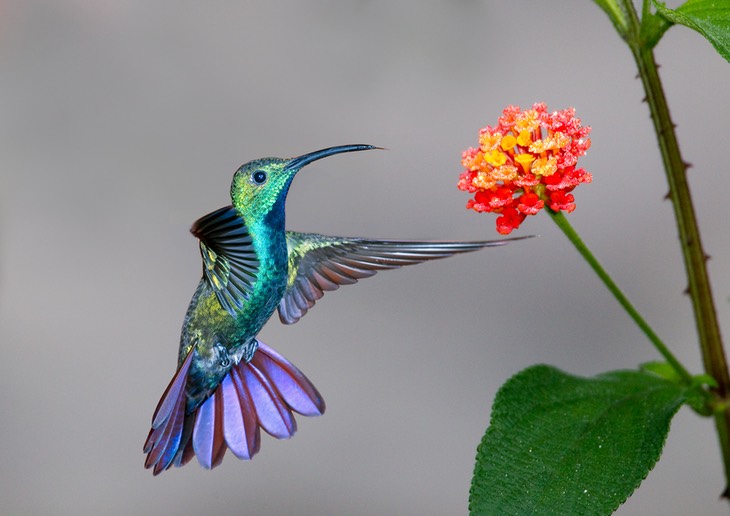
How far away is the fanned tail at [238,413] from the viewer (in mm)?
382

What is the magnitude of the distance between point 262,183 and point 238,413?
0.11 meters

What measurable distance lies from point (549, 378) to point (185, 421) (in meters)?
0.31

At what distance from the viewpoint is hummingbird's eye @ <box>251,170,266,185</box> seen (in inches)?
15.1

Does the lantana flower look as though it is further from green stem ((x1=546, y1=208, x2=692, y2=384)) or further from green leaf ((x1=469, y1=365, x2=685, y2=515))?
green leaf ((x1=469, y1=365, x2=685, y2=515))

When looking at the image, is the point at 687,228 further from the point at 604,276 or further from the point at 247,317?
the point at 247,317

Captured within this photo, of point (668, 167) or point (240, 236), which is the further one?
point (668, 167)

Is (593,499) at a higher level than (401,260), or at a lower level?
lower

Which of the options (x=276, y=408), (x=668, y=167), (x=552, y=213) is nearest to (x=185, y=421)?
(x=276, y=408)

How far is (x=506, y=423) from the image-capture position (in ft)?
1.91

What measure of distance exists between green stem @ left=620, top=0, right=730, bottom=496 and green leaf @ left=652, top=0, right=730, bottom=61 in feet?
0.15

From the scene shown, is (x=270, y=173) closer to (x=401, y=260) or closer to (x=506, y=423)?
(x=401, y=260)

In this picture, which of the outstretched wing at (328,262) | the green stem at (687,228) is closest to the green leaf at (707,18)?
the green stem at (687,228)

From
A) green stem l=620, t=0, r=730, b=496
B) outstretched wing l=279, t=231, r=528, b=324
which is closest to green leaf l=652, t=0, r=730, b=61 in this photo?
green stem l=620, t=0, r=730, b=496

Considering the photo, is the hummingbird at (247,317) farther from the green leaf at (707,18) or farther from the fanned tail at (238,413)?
the green leaf at (707,18)
